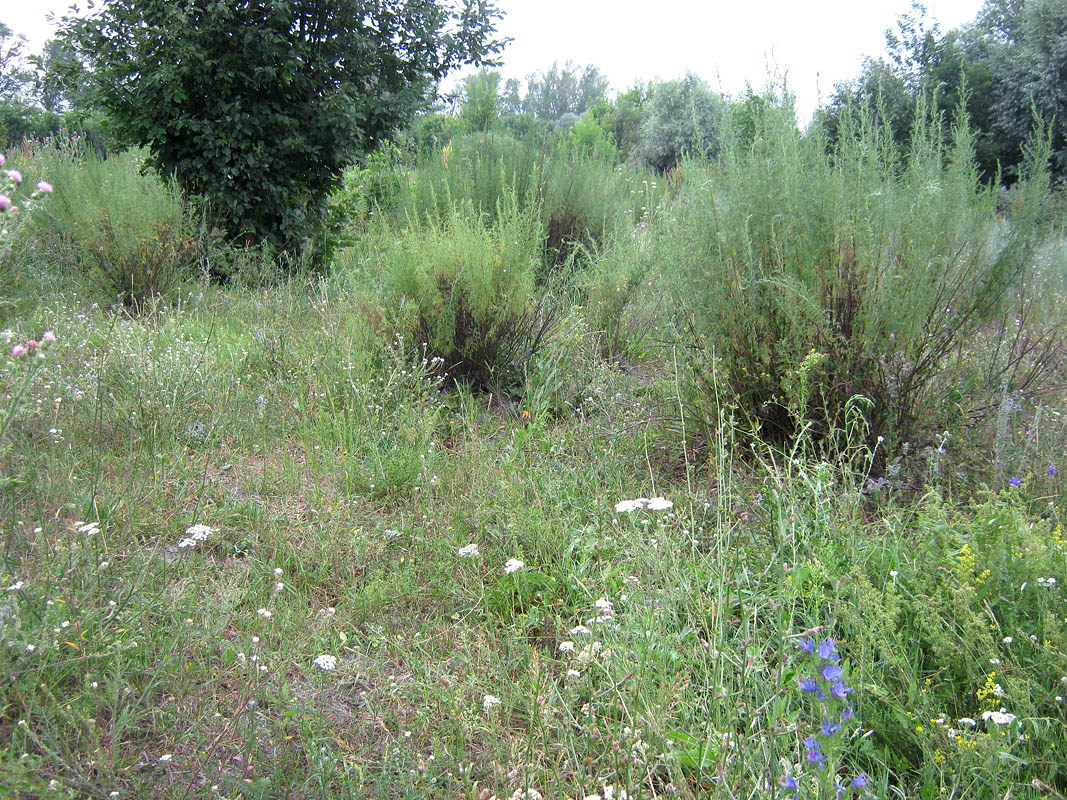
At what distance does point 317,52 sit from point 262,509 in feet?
18.2

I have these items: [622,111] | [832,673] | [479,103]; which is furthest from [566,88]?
[832,673]

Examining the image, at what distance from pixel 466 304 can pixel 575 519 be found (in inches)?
75.9

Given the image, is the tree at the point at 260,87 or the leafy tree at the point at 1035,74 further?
the leafy tree at the point at 1035,74

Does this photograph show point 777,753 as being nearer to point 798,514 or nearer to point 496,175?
point 798,514

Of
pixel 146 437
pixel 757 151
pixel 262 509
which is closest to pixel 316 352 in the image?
pixel 146 437

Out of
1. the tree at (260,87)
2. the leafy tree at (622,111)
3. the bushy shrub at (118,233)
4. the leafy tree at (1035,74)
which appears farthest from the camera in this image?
the leafy tree at (622,111)

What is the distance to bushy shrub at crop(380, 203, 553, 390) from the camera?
4.27 m

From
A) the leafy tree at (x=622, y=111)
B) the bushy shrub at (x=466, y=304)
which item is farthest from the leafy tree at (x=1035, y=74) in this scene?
the leafy tree at (x=622, y=111)

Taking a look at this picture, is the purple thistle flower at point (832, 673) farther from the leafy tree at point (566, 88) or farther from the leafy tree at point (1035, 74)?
the leafy tree at point (566, 88)

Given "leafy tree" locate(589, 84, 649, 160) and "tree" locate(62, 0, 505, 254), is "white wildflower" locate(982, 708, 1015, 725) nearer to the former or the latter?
"tree" locate(62, 0, 505, 254)

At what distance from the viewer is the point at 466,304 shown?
4.30 metres

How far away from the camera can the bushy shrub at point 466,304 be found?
14.0 feet

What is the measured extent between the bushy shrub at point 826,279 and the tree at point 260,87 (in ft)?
15.2

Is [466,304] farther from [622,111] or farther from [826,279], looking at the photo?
[622,111]
